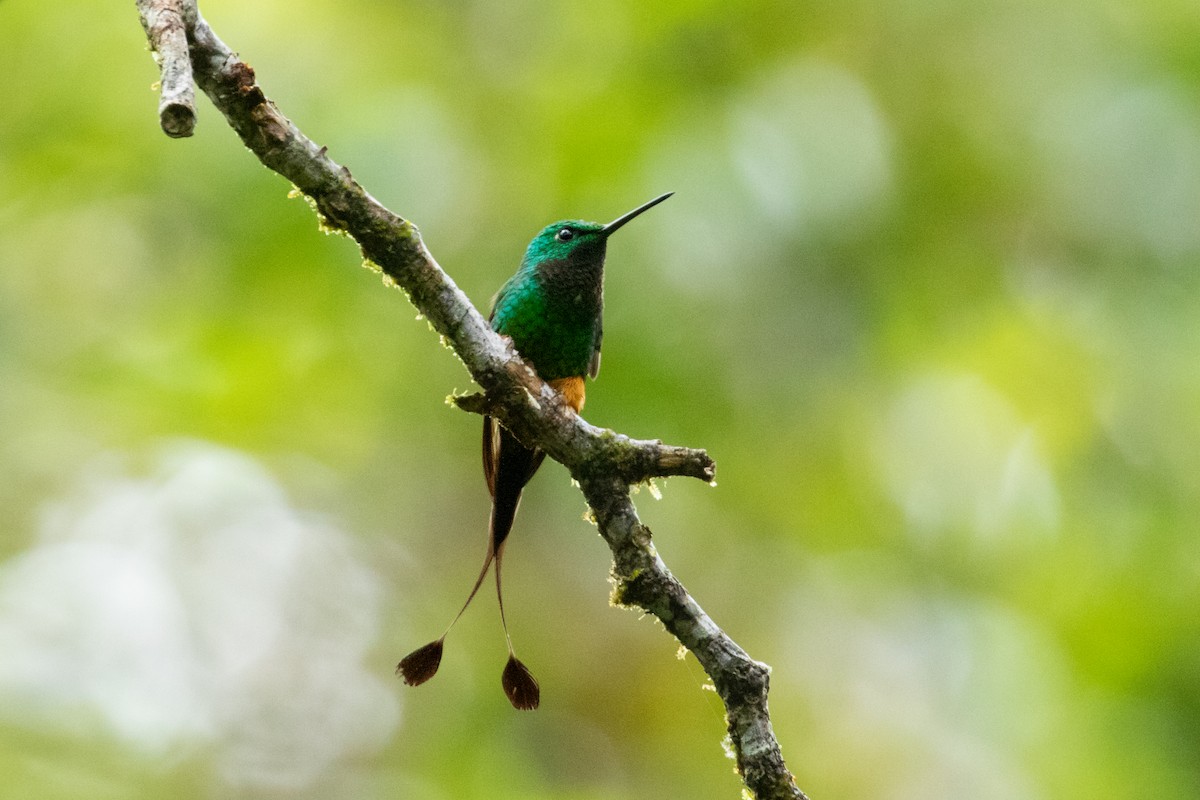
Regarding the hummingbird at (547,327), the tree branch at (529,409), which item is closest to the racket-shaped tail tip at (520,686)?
the tree branch at (529,409)

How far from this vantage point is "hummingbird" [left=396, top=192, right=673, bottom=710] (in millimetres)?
4062

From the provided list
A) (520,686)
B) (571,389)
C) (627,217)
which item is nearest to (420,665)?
(520,686)

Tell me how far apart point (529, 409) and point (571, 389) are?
1418mm

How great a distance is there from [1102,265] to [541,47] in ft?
12.4

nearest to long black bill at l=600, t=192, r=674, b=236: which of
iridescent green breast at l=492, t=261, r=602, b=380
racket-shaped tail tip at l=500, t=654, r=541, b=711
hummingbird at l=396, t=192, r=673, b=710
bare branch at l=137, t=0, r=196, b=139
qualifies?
hummingbird at l=396, t=192, r=673, b=710

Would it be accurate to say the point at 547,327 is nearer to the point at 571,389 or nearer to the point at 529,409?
the point at 571,389

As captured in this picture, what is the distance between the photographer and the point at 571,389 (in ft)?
15.0

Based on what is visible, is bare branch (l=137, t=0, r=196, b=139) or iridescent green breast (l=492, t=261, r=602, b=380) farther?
iridescent green breast (l=492, t=261, r=602, b=380)

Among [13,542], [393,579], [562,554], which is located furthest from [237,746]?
[562,554]

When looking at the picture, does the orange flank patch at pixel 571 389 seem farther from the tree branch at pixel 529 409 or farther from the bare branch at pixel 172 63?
the bare branch at pixel 172 63

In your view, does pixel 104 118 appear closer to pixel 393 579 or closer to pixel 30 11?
pixel 30 11

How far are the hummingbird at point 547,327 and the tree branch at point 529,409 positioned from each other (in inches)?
27.7

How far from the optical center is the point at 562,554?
7578 millimetres

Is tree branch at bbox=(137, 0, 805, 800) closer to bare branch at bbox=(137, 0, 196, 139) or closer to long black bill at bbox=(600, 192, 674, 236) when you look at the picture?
bare branch at bbox=(137, 0, 196, 139)
